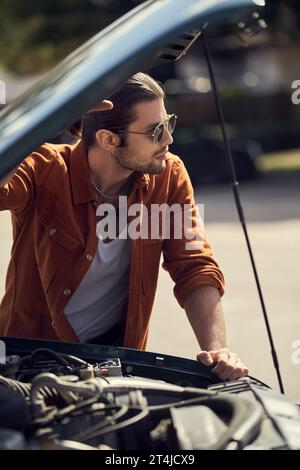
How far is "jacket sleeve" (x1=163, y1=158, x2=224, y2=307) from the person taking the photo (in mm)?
3348

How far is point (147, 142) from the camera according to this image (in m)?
3.19

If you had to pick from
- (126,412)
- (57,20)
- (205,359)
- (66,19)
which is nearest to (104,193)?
(205,359)

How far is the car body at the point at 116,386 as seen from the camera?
2.02 metres

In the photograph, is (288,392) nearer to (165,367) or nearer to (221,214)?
(165,367)

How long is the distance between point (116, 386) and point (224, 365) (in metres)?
0.45

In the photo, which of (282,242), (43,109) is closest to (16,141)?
(43,109)

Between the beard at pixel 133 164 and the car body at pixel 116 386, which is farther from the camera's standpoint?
the beard at pixel 133 164

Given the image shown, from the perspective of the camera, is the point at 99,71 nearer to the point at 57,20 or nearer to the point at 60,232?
the point at 60,232

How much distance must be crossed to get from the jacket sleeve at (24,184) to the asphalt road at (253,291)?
2.62 meters

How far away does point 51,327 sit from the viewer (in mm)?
3441

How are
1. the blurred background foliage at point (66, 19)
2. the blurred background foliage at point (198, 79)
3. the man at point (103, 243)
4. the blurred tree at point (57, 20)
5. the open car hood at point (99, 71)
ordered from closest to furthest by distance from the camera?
the open car hood at point (99, 71) → the man at point (103, 243) → the blurred background foliage at point (198, 79) → the blurred background foliage at point (66, 19) → the blurred tree at point (57, 20)

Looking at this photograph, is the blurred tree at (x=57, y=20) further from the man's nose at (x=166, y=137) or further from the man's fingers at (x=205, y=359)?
the man's fingers at (x=205, y=359)

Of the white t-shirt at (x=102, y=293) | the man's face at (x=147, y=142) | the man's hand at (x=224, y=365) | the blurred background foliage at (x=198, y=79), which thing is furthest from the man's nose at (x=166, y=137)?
the blurred background foliage at (x=198, y=79)

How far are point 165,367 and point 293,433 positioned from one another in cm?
66
